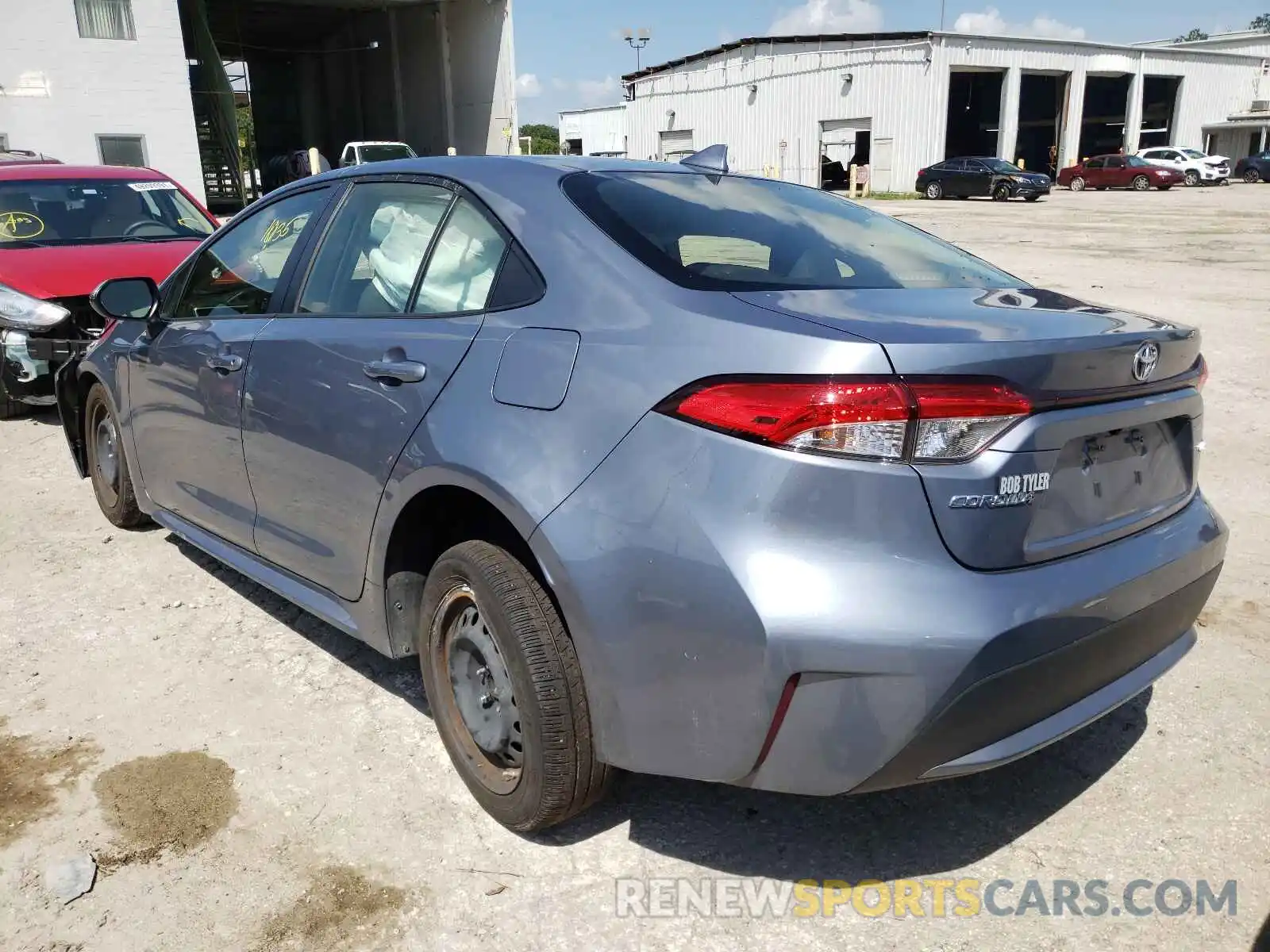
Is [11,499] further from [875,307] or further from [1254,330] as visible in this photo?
[1254,330]

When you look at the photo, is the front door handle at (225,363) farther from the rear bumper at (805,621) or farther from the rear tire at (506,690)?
the rear bumper at (805,621)

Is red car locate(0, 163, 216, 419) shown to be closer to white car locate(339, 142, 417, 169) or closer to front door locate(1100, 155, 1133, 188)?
white car locate(339, 142, 417, 169)

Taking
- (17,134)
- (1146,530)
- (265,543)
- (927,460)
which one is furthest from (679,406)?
(17,134)

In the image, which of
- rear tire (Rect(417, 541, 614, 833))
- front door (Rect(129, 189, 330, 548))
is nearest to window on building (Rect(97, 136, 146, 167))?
front door (Rect(129, 189, 330, 548))

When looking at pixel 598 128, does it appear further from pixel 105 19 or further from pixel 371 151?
pixel 105 19

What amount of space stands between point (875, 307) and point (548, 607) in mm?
993

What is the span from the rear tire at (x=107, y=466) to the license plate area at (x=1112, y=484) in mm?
3995

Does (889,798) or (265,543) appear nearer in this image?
(889,798)

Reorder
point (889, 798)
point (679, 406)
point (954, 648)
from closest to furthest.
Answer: point (954, 648) → point (679, 406) → point (889, 798)

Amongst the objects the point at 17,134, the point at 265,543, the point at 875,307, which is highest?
the point at 17,134

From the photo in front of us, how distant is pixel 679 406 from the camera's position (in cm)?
208

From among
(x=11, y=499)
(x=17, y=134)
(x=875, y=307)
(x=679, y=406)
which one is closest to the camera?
(x=679, y=406)

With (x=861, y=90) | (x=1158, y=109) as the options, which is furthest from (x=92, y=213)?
(x=1158, y=109)

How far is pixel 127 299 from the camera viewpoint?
4234 millimetres
